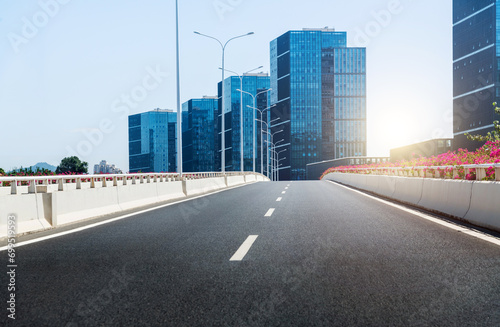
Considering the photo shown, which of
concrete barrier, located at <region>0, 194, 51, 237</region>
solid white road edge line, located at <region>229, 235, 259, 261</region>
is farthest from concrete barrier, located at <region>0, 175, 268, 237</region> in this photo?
solid white road edge line, located at <region>229, 235, 259, 261</region>

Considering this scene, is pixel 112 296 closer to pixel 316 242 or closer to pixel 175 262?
pixel 175 262

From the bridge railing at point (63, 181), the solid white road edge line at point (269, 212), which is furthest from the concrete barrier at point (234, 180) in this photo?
the solid white road edge line at point (269, 212)

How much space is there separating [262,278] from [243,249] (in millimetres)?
1709

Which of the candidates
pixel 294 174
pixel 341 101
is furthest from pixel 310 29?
pixel 294 174

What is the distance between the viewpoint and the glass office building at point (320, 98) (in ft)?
581

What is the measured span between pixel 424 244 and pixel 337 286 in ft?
9.56

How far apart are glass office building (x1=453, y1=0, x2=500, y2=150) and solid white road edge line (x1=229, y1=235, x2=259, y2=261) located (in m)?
129

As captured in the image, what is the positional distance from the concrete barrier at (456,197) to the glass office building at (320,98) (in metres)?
163

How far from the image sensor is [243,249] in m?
6.61

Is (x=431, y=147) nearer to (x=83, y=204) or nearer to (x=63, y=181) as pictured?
(x=63, y=181)

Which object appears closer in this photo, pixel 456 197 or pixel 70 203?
pixel 456 197

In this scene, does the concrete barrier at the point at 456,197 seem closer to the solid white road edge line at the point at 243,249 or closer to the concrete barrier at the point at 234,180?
the solid white road edge line at the point at 243,249

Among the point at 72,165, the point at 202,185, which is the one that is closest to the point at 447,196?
the point at 202,185

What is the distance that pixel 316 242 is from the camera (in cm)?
716
